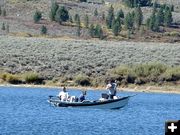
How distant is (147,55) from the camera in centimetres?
7712

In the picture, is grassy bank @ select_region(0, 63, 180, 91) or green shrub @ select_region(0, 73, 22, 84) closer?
green shrub @ select_region(0, 73, 22, 84)

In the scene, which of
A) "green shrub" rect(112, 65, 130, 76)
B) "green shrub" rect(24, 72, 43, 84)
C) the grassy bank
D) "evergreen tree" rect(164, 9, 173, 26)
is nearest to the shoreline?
the grassy bank

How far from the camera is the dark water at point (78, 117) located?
2852 centimetres

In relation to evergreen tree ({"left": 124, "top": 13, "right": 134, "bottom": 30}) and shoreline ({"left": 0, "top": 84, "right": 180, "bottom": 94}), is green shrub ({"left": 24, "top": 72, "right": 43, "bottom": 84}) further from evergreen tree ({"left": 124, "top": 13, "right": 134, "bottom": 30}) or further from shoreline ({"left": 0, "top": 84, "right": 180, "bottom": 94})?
evergreen tree ({"left": 124, "top": 13, "right": 134, "bottom": 30})

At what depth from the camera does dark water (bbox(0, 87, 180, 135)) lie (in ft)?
93.6

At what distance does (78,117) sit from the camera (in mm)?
35469

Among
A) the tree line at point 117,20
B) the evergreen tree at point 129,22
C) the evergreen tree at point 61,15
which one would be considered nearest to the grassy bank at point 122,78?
the tree line at point 117,20

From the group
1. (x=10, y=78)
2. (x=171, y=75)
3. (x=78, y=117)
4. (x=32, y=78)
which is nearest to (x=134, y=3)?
(x=171, y=75)

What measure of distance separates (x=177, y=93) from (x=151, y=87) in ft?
10.6

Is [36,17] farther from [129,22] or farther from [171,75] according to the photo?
[171,75]

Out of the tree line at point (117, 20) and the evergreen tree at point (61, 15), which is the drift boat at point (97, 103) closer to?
the tree line at point (117, 20)

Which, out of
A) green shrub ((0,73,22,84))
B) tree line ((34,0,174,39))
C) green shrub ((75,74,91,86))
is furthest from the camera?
tree line ((34,0,174,39))

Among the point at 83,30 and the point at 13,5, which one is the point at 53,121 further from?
the point at 13,5

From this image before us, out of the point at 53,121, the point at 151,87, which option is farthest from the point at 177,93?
the point at 53,121
